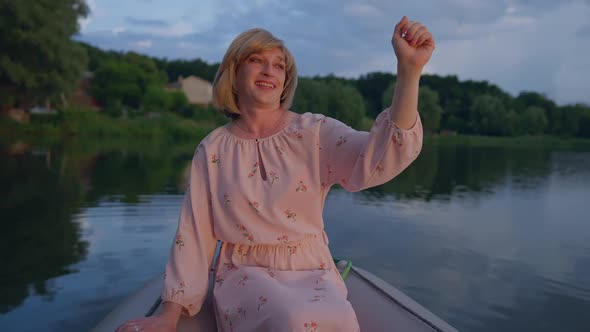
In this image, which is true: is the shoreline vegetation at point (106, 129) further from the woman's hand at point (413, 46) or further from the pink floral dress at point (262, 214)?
the woman's hand at point (413, 46)

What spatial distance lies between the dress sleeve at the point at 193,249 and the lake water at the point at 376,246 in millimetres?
1266

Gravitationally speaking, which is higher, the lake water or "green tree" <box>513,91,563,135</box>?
"green tree" <box>513,91,563,135</box>

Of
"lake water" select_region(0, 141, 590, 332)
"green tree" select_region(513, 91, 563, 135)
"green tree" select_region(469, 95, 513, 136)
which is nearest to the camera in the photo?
"lake water" select_region(0, 141, 590, 332)

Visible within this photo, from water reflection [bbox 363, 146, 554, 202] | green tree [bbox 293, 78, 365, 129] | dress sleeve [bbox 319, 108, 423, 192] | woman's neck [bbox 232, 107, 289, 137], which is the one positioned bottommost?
water reflection [bbox 363, 146, 554, 202]

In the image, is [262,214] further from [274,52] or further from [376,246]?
[376,246]

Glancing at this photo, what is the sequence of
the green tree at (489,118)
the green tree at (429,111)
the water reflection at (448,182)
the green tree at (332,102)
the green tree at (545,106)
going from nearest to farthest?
the water reflection at (448,182) → the green tree at (332,102) → the green tree at (429,111) → the green tree at (489,118) → the green tree at (545,106)

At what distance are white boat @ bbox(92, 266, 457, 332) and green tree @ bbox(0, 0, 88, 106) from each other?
18313mm

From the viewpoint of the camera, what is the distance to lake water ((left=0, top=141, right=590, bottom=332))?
271cm

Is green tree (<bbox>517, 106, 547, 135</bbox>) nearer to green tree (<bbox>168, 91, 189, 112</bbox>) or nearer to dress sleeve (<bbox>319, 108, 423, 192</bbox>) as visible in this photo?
green tree (<bbox>168, 91, 189, 112</bbox>)

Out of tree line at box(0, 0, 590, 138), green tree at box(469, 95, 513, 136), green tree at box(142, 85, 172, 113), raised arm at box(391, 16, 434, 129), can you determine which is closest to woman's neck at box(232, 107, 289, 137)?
raised arm at box(391, 16, 434, 129)

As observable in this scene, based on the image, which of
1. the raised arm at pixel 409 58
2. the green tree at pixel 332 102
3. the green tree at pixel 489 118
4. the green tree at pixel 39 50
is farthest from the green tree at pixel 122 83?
the raised arm at pixel 409 58

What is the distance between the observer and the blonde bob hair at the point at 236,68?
4.59 feet

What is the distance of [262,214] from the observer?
4.32ft

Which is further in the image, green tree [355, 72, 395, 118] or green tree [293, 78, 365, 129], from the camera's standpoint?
green tree [355, 72, 395, 118]
